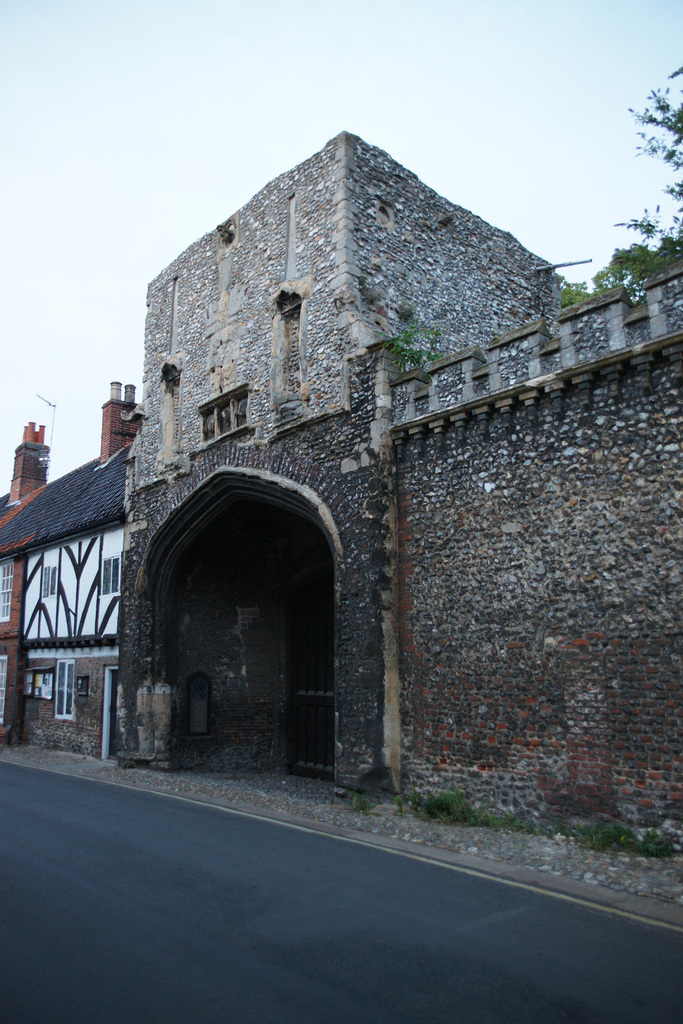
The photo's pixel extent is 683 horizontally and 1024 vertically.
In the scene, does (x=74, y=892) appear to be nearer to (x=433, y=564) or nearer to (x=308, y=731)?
(x=433, y=564)

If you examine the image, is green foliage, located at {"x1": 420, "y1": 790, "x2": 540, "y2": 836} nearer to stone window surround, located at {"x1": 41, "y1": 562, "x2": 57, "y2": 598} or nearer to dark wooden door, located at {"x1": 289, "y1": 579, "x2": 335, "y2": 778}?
dark wooden door, located at {"x1": 289, "y1": 579, "x2": 335, "y2": 778}

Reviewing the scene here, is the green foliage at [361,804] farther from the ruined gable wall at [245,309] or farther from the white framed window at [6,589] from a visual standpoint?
the white framed window at [6,589]

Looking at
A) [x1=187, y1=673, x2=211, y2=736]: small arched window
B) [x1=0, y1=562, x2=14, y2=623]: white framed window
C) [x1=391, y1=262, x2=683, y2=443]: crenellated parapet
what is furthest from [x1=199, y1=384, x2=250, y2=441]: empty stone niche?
[x1=0, y1=562, x2=14, y2=623]: white framed window

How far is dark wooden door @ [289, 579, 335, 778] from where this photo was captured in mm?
12648

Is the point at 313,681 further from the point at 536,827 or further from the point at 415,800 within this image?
the point at 536,827

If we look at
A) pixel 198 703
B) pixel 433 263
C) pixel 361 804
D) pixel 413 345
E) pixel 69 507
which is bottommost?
pixel 361 804

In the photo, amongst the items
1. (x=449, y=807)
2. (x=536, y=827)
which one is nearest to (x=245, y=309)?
(x=449, y=807)

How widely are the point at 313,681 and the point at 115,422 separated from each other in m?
11.0

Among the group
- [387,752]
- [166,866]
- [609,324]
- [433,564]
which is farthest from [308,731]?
[609,324]

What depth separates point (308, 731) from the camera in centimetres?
1309

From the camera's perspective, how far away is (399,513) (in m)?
9.30

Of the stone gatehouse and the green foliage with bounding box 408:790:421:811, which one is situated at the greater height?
the stone gatehouse

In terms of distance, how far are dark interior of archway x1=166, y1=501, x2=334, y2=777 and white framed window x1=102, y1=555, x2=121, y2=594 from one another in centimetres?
254

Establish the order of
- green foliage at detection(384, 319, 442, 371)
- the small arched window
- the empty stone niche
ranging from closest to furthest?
green foliage at detection(384, 319, 442, 371) → the empty stone niche → the small arched window
